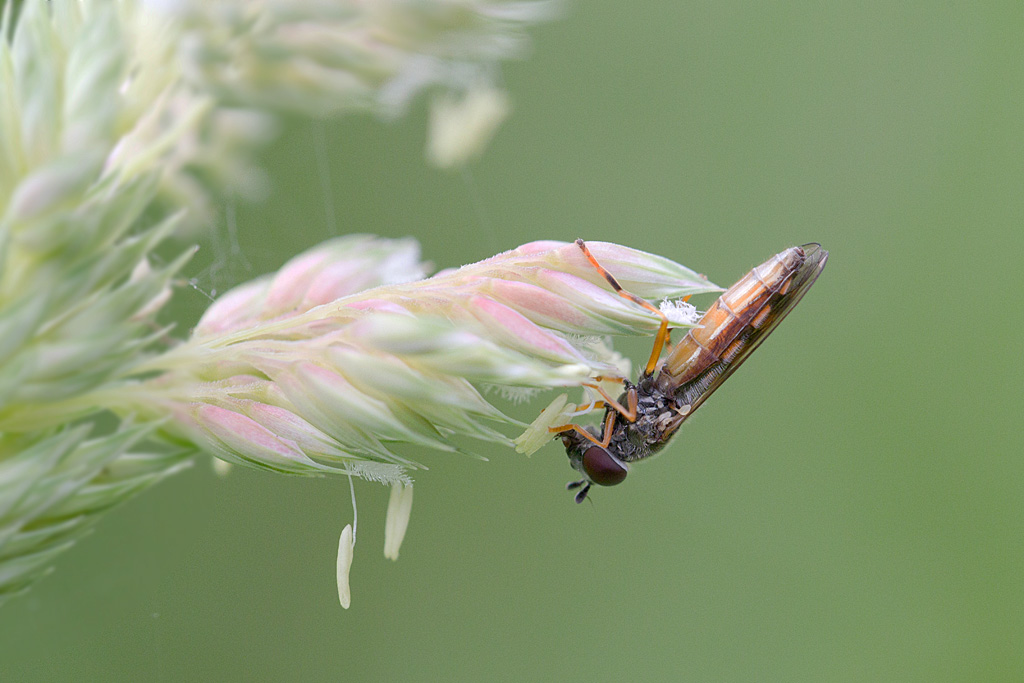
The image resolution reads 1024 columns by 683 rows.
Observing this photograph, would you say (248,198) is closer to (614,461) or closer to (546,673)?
(614,461)

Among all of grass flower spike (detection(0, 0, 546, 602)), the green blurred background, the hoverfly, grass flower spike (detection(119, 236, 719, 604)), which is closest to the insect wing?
the hoverfly

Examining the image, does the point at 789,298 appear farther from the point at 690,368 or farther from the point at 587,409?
the point at 587,409

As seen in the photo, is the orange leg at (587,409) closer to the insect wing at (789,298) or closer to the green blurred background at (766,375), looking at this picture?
the insect wing at (789,298)

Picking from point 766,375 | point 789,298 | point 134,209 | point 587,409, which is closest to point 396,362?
point 134,209

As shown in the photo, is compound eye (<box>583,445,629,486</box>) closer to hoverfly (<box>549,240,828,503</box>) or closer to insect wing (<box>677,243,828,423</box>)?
hoverfly (<box>549,240,828,503</box>)

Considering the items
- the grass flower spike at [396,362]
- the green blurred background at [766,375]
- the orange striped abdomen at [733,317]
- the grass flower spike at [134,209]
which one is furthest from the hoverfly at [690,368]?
the green blurred background at [766,375]

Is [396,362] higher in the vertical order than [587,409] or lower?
higher
